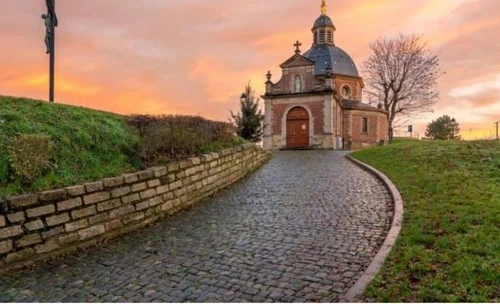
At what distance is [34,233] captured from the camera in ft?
16.5

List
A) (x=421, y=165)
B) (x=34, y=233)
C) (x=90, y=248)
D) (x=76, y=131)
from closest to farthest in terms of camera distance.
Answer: (x=34, y=233) → (x=90, y=248) → (x=76, y=131) → (x=421, y=165)

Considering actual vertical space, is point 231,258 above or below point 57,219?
below

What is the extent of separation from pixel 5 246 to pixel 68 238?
84cm

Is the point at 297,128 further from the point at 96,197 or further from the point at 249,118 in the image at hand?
the point at 96,197

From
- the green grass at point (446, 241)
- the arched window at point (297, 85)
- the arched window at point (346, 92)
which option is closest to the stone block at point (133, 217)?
the green grass at point (446, 241)

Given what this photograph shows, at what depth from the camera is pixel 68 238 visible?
540 centimetres

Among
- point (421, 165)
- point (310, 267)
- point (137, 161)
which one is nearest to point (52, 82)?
point (137, 161)

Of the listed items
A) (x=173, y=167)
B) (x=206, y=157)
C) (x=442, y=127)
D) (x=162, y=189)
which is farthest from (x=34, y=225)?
(x=442, y=127)

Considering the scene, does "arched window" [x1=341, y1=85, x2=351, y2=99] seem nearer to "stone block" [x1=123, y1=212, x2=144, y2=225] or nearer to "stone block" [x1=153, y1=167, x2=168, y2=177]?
"stone block" [x1=153, y1=167, x2=168, y2=177]

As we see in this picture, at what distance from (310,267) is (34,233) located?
364 centimetres

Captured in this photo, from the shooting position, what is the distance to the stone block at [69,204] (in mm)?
5395

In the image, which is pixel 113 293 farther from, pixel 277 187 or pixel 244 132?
pixel 244 132

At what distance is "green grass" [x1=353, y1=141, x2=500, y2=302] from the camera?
3.64 metres

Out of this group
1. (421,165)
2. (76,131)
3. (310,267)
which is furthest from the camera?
(421,165)
